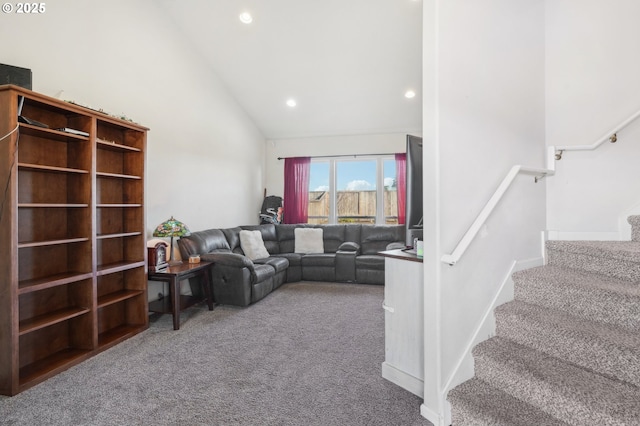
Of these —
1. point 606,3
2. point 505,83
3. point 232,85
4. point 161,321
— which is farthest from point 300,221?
point 606,3

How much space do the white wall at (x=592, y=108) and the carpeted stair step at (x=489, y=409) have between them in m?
1.56

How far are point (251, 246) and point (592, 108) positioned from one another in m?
4.26

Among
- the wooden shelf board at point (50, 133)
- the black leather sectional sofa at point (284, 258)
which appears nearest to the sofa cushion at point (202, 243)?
the black leather sectional sofa at point (284, 258)

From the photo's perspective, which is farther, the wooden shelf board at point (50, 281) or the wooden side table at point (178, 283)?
the wooden side table at point (178, 283)

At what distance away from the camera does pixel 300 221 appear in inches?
253

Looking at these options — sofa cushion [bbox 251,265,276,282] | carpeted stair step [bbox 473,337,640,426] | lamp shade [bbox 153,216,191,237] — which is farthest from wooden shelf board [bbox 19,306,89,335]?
carpeted stair step [bbox 473,337,640,426]

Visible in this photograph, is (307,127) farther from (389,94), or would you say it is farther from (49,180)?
(49,180)

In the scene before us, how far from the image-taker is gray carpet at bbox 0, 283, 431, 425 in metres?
1.71

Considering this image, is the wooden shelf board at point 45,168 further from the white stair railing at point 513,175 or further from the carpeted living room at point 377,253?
the white stair railing at point 513,175

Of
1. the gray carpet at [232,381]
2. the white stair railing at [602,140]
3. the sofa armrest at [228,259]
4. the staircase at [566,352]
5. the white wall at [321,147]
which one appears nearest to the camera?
the staircase at [566,352]

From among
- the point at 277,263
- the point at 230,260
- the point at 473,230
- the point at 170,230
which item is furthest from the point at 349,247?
the point at 473,230

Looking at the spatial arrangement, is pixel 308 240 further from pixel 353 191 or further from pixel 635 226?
pixel 635 226

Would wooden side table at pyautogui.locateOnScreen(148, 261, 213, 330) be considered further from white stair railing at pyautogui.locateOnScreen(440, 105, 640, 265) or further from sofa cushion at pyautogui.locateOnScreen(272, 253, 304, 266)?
white stair railing at pyautogui.locateOnScreen(440, 105, 640, 265)

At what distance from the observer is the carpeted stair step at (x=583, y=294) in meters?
1.59
